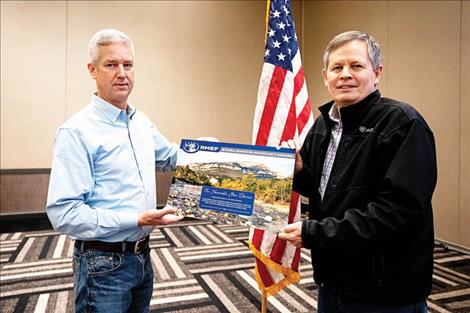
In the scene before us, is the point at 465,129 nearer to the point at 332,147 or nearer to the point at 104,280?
the point at 332,147

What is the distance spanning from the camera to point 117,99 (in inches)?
57.7

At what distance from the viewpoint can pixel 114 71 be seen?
1.42 m

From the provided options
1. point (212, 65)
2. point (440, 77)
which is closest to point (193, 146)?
point (440, 77)

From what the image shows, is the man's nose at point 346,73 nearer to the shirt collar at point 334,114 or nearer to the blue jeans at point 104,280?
the shirt collar at point 334,114

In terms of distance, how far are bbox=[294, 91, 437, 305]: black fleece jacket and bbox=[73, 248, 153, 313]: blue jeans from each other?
2.26 ft

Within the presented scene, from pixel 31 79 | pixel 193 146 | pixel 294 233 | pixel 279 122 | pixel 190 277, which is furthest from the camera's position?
pixel 31 79

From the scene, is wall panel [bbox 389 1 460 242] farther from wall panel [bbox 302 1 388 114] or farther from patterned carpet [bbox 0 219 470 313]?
patterned carpet [bbox 0 219 470 313]

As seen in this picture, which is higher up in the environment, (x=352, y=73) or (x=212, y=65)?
(x=212, y=65)

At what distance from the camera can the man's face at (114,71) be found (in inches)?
55.7

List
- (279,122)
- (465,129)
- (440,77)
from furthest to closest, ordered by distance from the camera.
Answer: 1. (440,77)
2. (465,129)
3. (279,122)

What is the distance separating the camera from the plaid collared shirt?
1.30m

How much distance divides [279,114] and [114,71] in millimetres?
1081

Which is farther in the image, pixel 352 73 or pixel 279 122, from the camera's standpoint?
pixel 279 122

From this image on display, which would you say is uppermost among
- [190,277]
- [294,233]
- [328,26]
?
[328,26]
